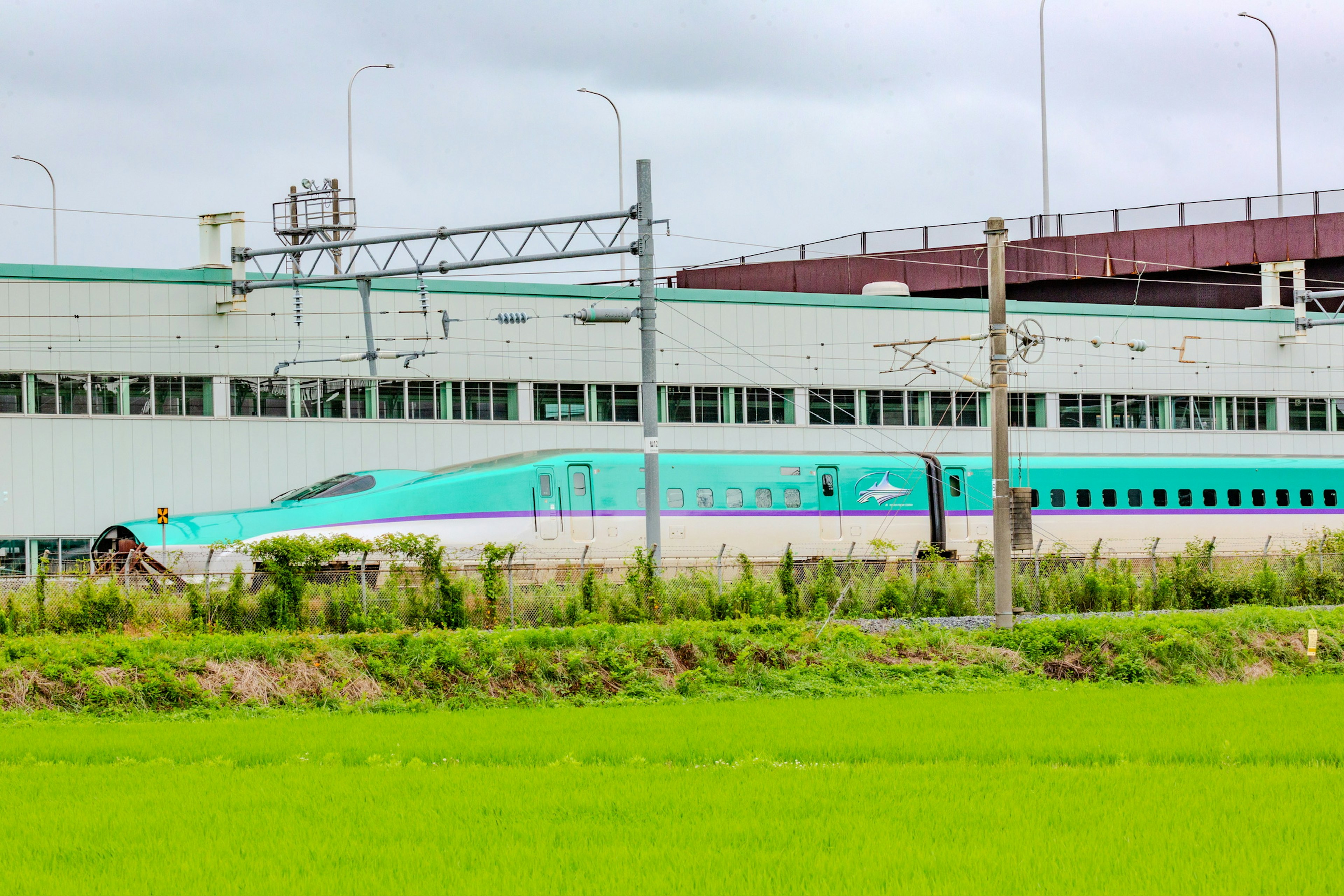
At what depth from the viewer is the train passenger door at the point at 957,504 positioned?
104 ft

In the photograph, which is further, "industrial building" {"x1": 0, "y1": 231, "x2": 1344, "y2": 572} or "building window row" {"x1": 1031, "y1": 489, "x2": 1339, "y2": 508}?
"building window row" {"x1": 1031, "y1": 489, "x2": 1339, "y2": 508}

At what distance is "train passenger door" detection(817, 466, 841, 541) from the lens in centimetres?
3034

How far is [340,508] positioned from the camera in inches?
1025

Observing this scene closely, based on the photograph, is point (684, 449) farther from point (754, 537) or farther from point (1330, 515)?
point (1330, 515)

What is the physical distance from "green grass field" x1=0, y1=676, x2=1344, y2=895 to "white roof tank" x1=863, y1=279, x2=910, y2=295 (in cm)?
2716

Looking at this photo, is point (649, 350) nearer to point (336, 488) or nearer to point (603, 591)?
point (603, 591)

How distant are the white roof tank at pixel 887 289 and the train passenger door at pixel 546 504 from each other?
58.0 ft

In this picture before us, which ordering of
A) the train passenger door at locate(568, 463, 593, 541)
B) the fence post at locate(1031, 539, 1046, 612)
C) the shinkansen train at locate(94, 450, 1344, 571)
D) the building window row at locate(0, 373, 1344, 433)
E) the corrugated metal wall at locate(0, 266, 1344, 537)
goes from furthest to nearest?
the building window row at locate(0, 373, 1344, 433) → the corrugated metal wall at locate(0, 266, 1344, 537) → the train passenger door at locate(568, 463, 593, 541) → the fence post at locate(1031, 539, 1046, 612) → the shinkansen train at locate(94, 450, 1344, 571)

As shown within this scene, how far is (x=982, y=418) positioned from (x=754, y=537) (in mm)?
14842

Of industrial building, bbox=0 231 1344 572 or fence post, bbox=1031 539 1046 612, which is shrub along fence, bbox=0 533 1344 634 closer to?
fence post, bbox=1031 539 1046 612

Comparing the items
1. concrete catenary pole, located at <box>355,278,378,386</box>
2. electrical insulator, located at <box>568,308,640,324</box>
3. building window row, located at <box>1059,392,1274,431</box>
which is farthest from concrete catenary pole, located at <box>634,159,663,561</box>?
building window row, located at <box>1059,392,1274,431</box>

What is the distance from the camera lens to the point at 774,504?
30.0 metres

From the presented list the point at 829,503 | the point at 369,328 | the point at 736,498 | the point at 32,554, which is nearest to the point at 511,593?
the point at 736,498

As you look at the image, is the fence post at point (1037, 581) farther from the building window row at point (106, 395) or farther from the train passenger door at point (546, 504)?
the building window row at point (106, 395)
